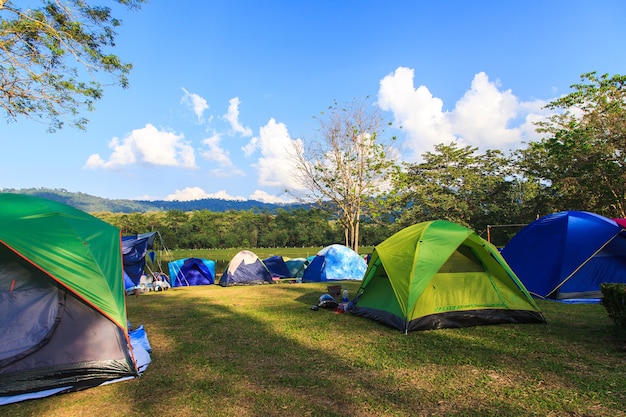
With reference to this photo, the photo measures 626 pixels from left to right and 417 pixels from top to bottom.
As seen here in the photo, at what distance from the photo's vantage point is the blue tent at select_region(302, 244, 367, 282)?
16.3 meters

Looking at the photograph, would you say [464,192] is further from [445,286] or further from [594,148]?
[445,286]

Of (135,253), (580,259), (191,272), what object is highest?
(580,259)

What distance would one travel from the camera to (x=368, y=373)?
450cm

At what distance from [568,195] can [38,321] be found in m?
29.3

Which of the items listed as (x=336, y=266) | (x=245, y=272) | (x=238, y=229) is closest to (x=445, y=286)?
(x=336, y=266)

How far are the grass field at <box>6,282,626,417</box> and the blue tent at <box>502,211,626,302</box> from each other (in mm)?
1540

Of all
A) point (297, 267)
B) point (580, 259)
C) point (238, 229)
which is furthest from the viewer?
point (238, 229)

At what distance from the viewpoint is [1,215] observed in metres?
4.59

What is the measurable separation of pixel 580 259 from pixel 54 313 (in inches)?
389

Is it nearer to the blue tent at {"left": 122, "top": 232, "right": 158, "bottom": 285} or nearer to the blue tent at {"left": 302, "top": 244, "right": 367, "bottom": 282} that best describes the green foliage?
the blue tent at {"left": 302, "top": 244, "right": 367, "bottom": 282}

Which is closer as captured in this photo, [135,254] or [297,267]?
[135,254]

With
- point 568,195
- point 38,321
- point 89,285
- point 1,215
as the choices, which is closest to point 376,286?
point 89,285

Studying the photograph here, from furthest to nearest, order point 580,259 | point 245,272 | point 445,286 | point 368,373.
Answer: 1. point 245,272
2. point 580,259
3. point 445,286
4. point 368,373

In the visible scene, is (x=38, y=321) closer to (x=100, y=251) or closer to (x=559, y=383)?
(x=100, y=251)
